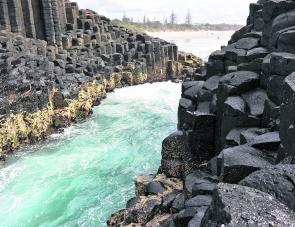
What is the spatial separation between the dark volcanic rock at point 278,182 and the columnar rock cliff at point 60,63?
49.3 ft

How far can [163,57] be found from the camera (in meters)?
39.2

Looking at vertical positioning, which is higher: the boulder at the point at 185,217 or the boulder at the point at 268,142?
the boulder at the point at 268,142

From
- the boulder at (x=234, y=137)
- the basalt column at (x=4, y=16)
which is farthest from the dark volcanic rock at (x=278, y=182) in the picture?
the basalt column at (x=4, y=16)

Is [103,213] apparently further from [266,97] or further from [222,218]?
[222,218]

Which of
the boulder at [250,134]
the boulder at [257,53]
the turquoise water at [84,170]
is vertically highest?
the boulder at [257,53]

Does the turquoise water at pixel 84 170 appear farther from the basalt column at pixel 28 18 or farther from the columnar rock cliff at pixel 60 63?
the basalt column at pixel 28 18

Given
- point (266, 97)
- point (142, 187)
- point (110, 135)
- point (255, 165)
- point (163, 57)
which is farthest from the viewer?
point (163, 57)

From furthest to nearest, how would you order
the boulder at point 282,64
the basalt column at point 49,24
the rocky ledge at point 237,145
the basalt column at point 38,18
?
the basalt column at point 49,24 → the basalt column at point 38,18 → the boulder at point 282,64 → the rocky ledge at point 237,145

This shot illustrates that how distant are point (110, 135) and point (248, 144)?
492 inches

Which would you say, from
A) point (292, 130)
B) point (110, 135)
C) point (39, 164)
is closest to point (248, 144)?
point (292, 130)

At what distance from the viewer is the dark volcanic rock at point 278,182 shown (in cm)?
452

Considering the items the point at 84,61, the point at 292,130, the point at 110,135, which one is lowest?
the point at 110,135

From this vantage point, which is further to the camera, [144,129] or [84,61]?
[84,61]

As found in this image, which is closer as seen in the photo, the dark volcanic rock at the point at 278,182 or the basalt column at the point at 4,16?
the dark volcanic rock at the point at 278,182
